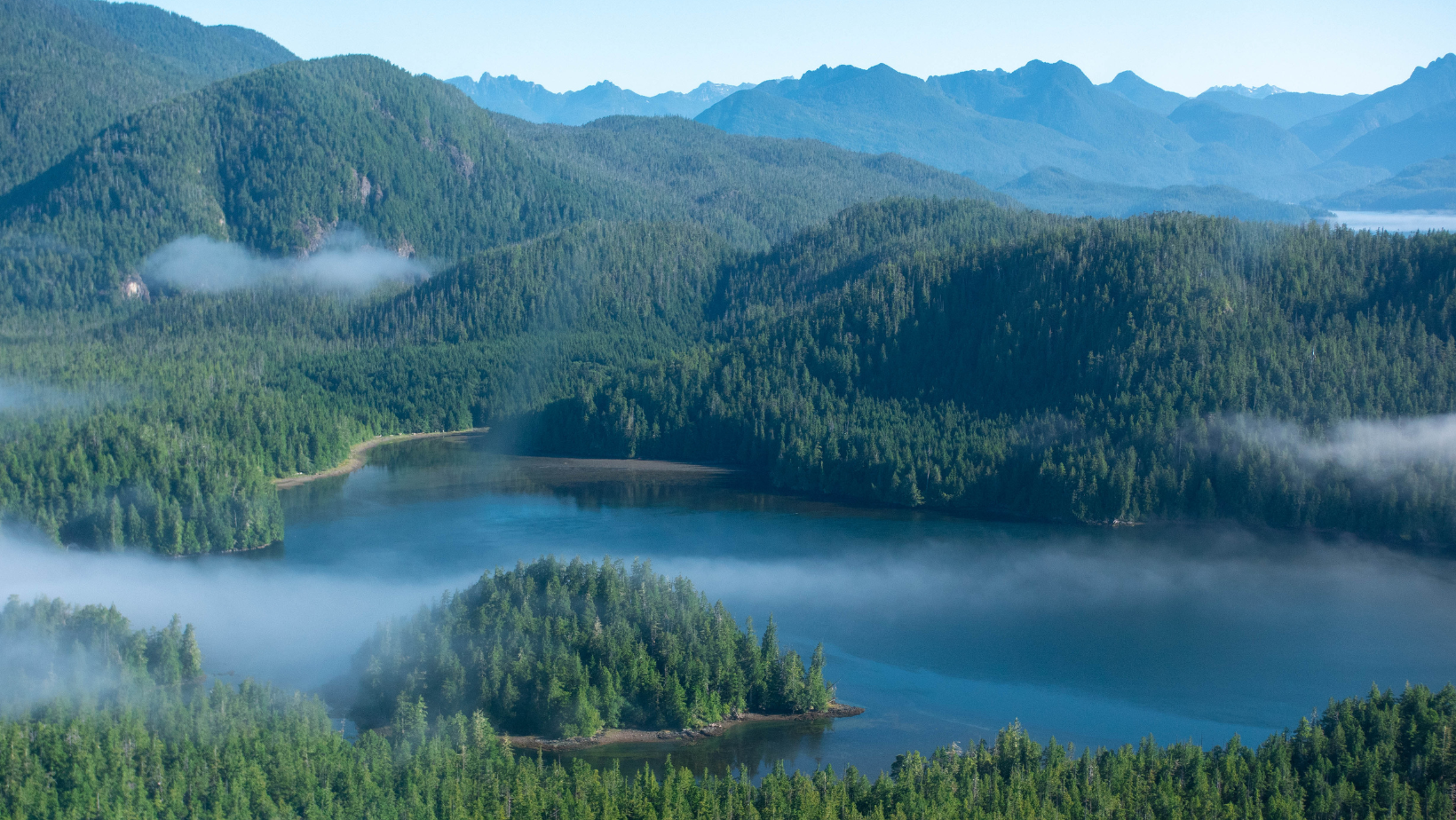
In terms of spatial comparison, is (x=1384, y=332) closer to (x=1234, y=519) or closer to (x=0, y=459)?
(x=1234, y=519)

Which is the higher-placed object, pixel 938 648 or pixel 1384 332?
pixel 1384 332

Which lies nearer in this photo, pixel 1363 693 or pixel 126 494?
pixel 1363 693

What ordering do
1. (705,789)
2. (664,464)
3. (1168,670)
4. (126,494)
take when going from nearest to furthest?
1. (705,789)
2. (1168,670)
3. (126,494)
4. (664,464)

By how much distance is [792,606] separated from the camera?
370 feet

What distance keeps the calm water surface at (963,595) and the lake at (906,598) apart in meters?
0.28

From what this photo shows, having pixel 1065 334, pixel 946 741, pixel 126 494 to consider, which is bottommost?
pixel 946 741

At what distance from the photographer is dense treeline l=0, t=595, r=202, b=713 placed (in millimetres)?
83000

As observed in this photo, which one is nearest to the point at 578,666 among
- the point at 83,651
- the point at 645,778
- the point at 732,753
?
the point at 732,753

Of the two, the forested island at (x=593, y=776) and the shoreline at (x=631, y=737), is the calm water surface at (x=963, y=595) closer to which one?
the shoreline at (x=631, y=737)

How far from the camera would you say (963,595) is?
117000 millimetres

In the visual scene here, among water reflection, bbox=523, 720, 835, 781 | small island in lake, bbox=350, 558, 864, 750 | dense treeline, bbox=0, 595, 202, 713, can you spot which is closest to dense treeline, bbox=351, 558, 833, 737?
small island in lake, bbox=350, 558, 864, 750

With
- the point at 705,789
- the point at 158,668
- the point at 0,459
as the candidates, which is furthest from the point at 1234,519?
the point at 0,459

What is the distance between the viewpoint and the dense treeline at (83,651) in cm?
8300

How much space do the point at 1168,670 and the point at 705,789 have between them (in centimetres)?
4323
